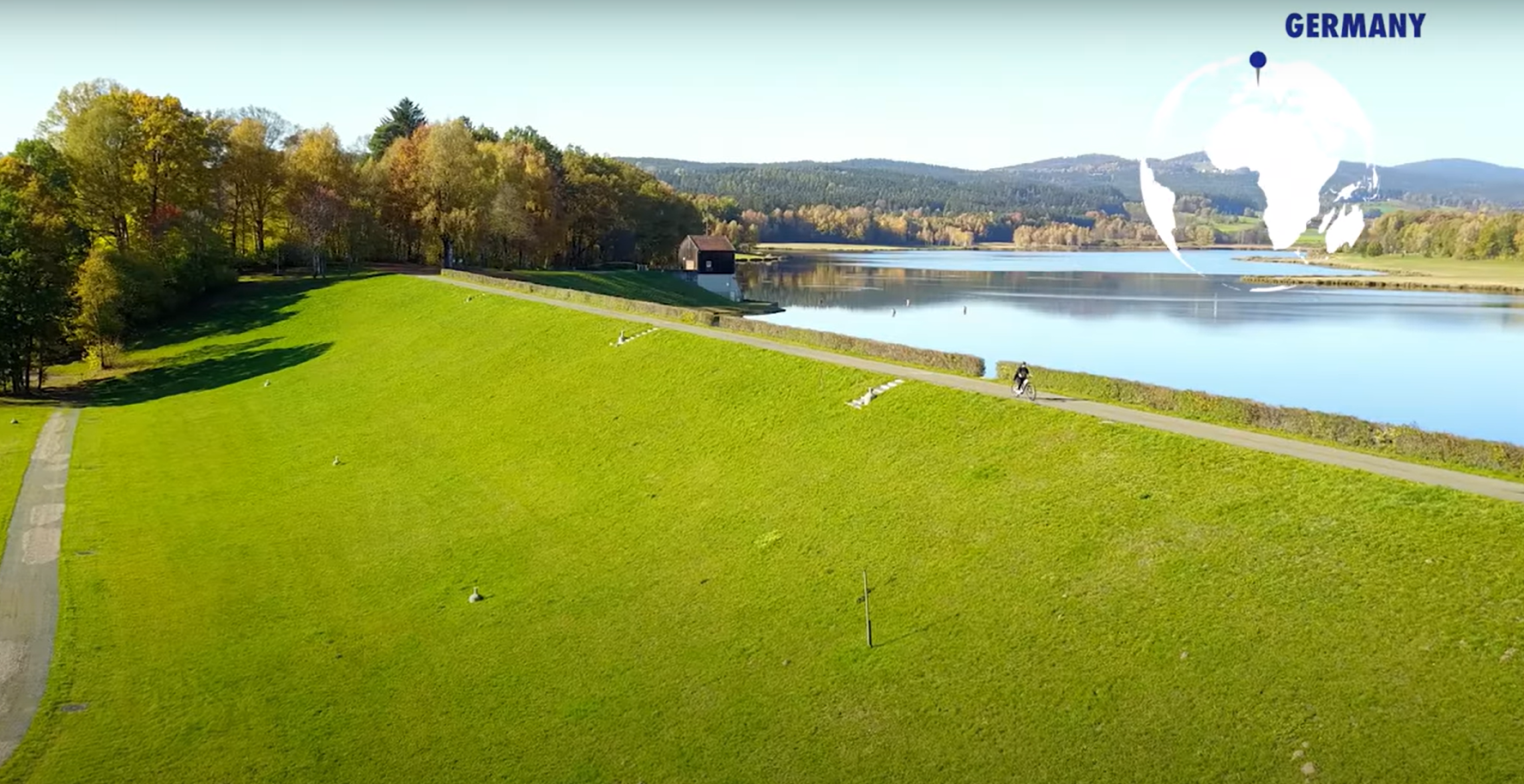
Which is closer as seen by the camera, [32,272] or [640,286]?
[32,272]

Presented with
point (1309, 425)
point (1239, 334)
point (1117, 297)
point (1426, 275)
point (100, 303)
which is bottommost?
point (1309, 425)

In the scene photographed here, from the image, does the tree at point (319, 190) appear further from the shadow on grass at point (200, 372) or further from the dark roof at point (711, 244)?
the dark roof at point (711, 244)

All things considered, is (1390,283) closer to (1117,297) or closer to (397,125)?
(1117,297)

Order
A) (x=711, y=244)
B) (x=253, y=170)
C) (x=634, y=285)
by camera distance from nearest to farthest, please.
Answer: (x=253, y=170)
(x=634, y=285)
(x=711, y=244)

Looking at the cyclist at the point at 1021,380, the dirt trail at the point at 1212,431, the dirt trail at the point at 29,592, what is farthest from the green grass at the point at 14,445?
the cyclist at the point at 1021,380

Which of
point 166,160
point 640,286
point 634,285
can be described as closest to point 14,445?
point 166,160

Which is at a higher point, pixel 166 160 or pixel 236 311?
pixel 166 160

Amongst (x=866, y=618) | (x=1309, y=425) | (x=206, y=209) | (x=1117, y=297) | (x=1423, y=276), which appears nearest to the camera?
(x=866, y=618)
